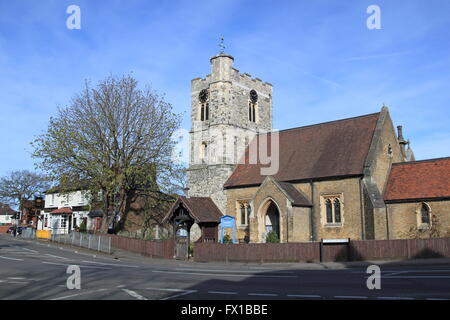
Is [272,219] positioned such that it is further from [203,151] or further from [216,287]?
[216,287]

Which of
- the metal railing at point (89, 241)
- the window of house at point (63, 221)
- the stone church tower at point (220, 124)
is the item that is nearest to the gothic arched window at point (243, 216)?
the stone church tower at point (220, 124)

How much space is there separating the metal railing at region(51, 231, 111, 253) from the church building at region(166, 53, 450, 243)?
654 centimetres

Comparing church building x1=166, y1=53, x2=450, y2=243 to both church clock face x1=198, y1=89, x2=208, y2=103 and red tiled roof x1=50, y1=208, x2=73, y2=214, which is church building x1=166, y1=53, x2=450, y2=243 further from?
red tiled roof x1=50, y1=208, x2=73, y2=214

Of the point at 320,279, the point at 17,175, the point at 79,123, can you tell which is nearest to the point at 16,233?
the point at 79,123

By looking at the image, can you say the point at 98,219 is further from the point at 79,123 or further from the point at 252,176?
the point at 252,176

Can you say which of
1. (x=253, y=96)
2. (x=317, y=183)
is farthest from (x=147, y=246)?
(x=253, y=96)

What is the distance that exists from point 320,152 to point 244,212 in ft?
26.2

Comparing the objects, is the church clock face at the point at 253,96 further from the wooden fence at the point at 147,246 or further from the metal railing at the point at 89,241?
the metal railing at the point at 89,241

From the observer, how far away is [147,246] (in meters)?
30.9

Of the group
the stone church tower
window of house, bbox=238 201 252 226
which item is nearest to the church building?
window of house, bbox=238 201 252 226

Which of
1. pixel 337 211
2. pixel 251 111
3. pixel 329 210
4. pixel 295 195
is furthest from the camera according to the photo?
pixel 251 111

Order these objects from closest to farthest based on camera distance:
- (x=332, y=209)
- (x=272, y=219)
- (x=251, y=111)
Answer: (x=332, y=209) → (x=272, y=219) → (x=251, y=111)

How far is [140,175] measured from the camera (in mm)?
34250

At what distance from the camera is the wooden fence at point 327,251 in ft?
72.2
